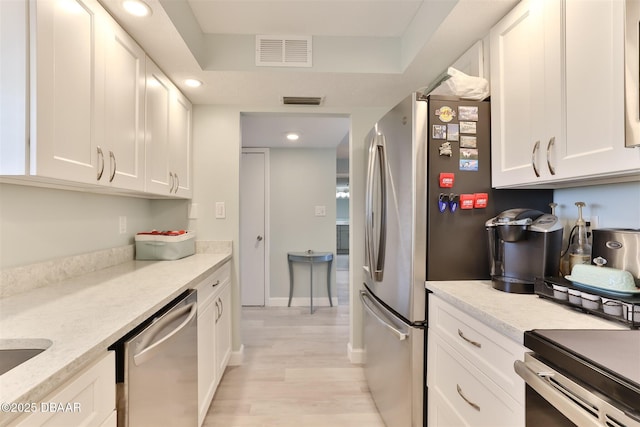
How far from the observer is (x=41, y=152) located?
95cm

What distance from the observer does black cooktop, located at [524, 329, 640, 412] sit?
591 millimetres

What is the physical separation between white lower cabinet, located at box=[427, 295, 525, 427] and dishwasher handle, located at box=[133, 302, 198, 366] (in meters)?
1.14

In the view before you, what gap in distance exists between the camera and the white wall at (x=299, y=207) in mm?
3961

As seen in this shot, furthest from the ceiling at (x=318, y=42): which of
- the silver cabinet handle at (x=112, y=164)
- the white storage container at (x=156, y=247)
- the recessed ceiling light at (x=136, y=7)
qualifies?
the white storage container at (x=156, y=247)

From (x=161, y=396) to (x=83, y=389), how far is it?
437 millimetres

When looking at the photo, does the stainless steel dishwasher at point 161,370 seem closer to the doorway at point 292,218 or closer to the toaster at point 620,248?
the toaster at point 620,248

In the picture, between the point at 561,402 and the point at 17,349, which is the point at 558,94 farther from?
the point at 17,349

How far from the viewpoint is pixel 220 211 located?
239cm

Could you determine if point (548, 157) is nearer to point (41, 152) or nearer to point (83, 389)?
point (83, 389)

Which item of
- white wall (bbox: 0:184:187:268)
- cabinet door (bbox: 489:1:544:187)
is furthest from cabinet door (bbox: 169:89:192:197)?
cabinet door (bbox: 489:1:544:187)

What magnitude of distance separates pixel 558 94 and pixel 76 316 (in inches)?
73.8

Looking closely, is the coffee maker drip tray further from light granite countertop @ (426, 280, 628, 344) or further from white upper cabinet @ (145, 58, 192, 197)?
white upper cabinet @ (145, 58, 192, 197)

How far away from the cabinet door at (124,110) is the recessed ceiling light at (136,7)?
0.11 metres

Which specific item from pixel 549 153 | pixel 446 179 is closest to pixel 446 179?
pixel 446 179
